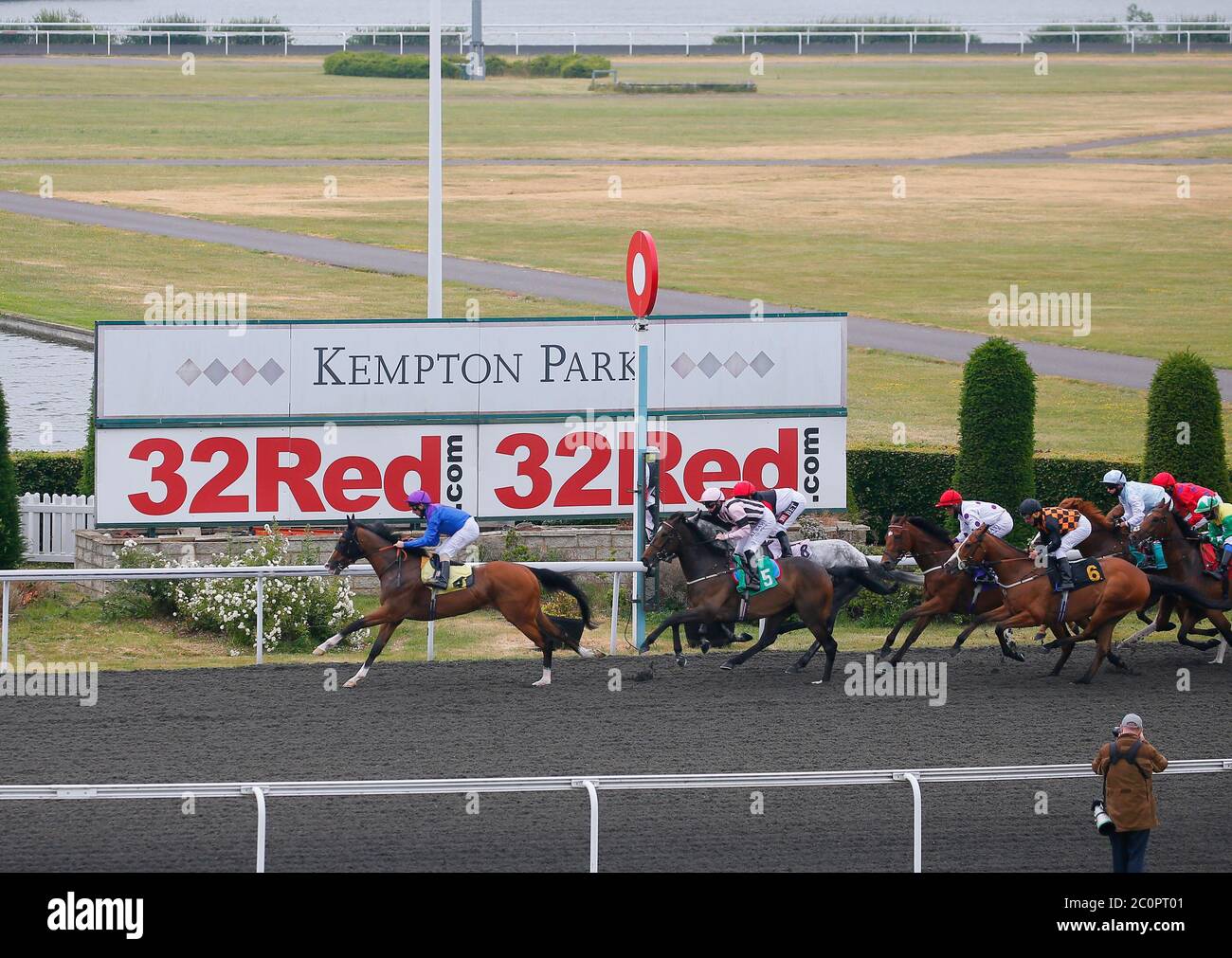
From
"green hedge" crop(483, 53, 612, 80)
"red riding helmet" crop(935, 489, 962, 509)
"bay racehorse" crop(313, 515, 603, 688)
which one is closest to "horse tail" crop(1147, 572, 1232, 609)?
"red riding helmet" crop(935, 489, 962, 509)

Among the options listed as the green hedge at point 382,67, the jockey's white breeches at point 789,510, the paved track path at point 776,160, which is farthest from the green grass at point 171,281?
the green hedge at point 382,67

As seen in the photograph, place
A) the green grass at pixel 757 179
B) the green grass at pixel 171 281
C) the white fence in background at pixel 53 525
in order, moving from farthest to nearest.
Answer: the green grass at pixel 757 179 → the green grass at pixel 171 281 → the white fence in background at pixel 53 525

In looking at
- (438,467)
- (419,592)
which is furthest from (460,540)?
(438,467)

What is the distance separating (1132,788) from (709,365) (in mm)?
7743

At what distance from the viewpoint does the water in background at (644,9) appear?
115062 mm

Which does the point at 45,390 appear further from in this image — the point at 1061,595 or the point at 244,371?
the point at 1061,595

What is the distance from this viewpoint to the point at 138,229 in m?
34.4

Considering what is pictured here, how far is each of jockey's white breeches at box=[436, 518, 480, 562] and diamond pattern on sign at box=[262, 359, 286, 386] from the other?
3.12 metres

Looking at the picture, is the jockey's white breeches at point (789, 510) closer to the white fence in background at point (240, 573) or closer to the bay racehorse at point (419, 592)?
the white fence in background at point (240, 573)

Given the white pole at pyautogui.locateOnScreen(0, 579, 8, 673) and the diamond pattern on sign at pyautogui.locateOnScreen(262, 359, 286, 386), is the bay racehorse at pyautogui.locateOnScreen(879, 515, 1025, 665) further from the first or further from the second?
the white pole at pyautogui.locateOnScreen(0, 579, 8, 673)

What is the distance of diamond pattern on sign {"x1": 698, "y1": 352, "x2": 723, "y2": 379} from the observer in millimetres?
15961

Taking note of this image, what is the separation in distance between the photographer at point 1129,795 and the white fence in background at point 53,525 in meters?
10.1

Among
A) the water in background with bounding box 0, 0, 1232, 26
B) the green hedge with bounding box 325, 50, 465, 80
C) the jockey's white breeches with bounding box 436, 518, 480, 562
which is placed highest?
the water in background with bounding box 0, 0, 1232, 26

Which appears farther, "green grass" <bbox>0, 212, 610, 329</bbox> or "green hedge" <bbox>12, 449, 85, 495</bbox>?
"green grass" <bbox>0, 212, 610, 329</bbox>
